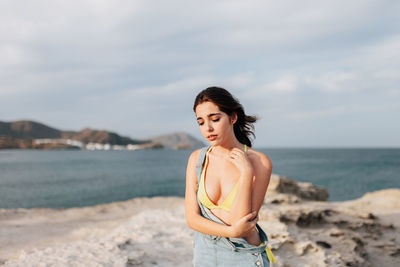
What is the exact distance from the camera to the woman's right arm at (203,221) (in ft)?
7.38

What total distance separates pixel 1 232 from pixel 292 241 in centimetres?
946

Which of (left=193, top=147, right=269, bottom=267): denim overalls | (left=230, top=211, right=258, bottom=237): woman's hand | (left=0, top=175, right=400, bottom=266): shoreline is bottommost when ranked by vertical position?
(left=0, top=175, right=400, bottom=266): shoreline

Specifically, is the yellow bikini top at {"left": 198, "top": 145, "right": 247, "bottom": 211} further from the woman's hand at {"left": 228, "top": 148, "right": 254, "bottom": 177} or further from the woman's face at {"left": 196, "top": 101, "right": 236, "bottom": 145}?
the woman's face at {"left": 196, "top": 101, "right": 236, "bottom": 145}

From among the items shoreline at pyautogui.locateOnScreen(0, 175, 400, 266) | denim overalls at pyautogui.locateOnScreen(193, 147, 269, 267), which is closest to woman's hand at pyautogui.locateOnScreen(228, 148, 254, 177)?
denim overalls at pyautogui.locateOnScreen(193, 147, 269, 267)

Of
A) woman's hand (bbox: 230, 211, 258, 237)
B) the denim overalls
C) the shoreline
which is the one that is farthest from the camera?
the shoreline

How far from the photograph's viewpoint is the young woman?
2.32 metres

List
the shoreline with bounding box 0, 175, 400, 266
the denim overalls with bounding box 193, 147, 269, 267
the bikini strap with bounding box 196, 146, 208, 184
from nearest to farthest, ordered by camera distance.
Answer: the denim overalls with bounding box 193, 147, 269, 267
the bikini strap with bounding box 196, 146, 208, 184
the shoreline with bounding box 0, 175, 400, 266

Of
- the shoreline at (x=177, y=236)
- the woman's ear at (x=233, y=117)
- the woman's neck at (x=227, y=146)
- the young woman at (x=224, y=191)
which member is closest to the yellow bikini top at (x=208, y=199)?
the young woman at (x=224, y=191)

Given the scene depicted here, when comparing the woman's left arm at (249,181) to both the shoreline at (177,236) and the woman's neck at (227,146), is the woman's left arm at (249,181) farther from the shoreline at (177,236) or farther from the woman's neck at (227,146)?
the shoreline at (177,236)

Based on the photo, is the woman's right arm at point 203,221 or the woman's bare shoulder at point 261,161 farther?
Result: the woman's bare shoulder at point 261,161

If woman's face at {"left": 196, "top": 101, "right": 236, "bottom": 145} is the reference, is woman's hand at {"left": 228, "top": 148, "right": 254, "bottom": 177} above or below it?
below

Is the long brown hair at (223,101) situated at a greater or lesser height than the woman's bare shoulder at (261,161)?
greater

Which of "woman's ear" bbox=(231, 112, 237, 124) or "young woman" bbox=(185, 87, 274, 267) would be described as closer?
"young woman" bbox=(185, 87, 274, 267)

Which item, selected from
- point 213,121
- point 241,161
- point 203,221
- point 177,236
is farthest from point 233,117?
point 177,236
